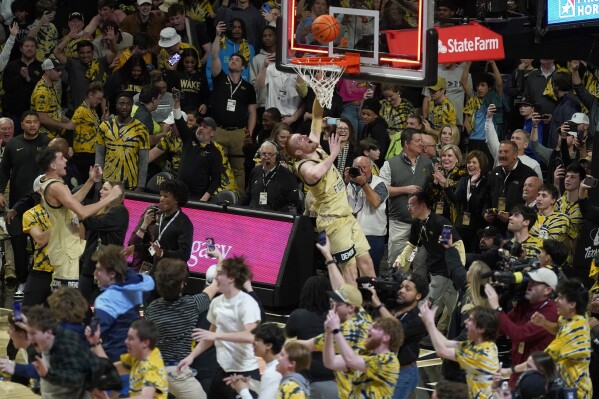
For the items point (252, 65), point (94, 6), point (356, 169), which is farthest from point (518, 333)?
point (94, 6)

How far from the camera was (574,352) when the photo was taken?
10039 mm

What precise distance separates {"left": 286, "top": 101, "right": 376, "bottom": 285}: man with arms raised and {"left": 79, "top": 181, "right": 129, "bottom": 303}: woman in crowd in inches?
75.1

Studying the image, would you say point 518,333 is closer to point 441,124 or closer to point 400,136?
point 400,136

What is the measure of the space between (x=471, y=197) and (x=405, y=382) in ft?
17.1

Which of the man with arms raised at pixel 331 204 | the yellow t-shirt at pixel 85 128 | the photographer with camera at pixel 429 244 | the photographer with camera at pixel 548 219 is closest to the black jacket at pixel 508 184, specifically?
the photographer with camera at pixel 548 219

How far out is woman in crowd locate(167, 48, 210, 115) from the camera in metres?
19.1

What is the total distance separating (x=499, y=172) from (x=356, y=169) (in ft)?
5.69

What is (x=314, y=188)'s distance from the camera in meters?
13.5

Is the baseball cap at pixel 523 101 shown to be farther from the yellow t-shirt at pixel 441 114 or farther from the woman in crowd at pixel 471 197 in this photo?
the woman in crowd at pixel 471 197

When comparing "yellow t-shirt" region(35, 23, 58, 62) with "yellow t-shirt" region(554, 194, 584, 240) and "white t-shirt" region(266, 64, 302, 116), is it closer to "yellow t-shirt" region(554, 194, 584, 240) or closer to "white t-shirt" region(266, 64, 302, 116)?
"white t-shirt" region(266, 64, 302, 116)

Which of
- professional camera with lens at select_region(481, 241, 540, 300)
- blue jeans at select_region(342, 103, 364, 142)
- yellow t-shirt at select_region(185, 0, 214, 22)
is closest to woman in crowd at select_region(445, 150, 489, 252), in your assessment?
blue jeans at select_region(342, 103, 364, 142)

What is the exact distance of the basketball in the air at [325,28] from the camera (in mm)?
13602

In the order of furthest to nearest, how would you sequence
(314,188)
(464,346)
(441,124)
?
(441,124)
(314,188)
(464,346)

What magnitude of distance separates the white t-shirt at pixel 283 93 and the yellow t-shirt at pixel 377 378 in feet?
30.6
